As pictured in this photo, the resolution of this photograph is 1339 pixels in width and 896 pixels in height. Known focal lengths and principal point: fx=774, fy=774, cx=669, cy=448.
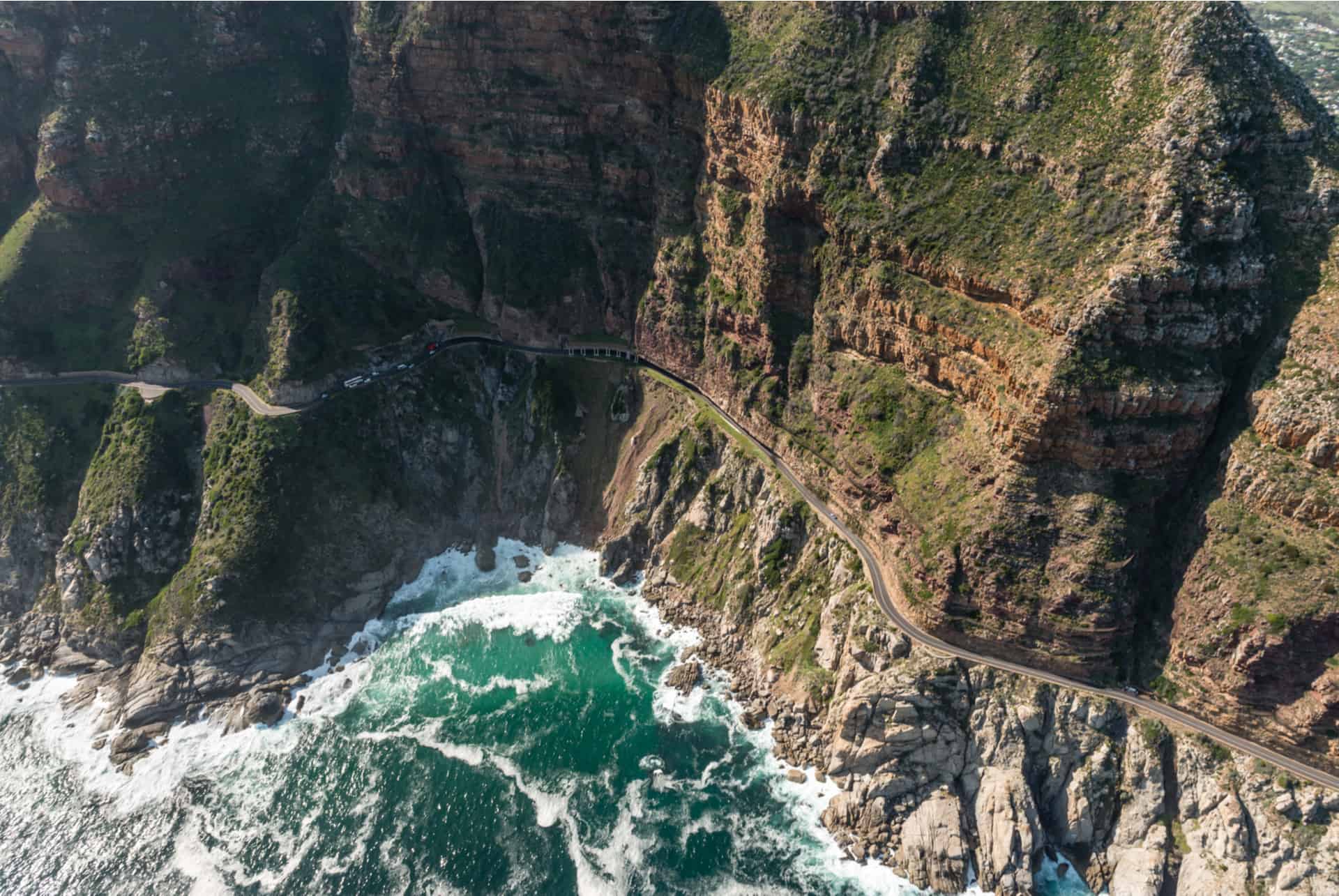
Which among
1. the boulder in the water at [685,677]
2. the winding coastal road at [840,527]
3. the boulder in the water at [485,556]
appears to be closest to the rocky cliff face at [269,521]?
the boulder in the water at [485,556]

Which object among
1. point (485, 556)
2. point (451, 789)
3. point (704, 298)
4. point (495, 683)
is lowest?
point (451, 789)

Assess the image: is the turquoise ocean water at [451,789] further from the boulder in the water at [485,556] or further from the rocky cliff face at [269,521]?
the boulder in the water at [485,556]

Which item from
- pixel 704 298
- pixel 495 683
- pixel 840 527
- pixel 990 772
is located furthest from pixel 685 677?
pixel 704 298

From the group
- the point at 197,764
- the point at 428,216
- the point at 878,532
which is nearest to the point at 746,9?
the point at 428,216

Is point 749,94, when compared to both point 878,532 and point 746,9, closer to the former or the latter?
point 746,9

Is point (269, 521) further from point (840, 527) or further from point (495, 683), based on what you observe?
point (840, 527)
